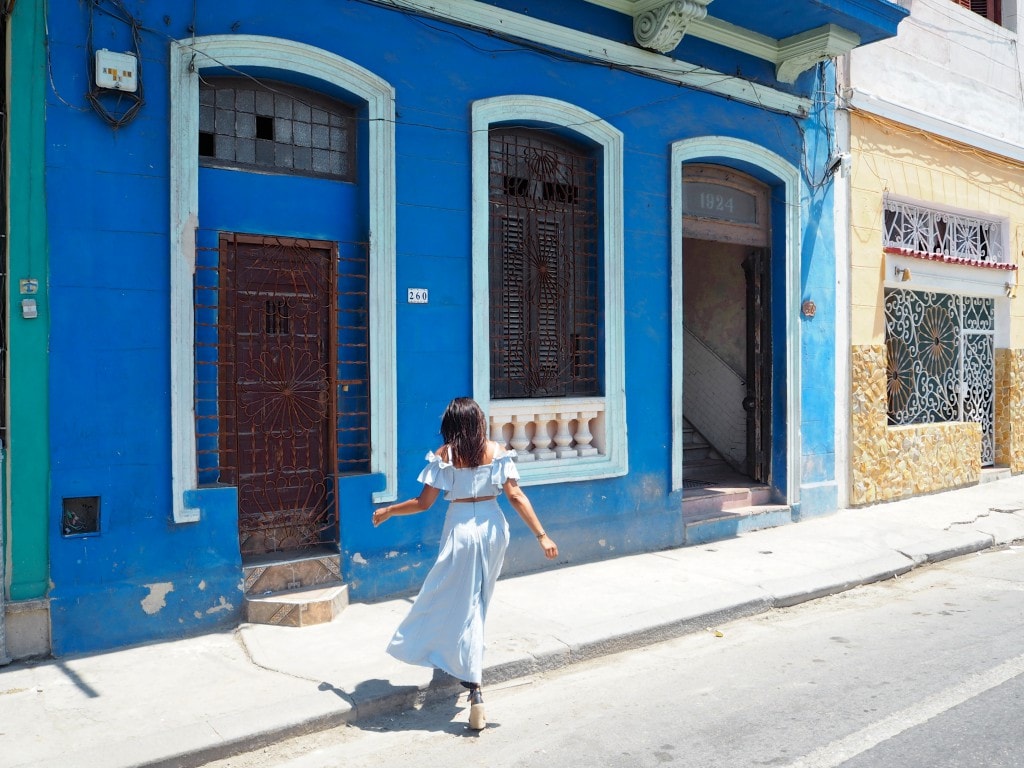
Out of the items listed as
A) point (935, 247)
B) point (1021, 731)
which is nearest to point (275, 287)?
point (1021, 731)

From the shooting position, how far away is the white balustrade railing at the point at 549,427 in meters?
7.12

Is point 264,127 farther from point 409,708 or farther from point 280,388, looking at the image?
point 409,708

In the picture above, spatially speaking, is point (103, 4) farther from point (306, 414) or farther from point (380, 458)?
point (380, 458)

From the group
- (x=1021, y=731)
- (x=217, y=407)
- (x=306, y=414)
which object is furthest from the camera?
(x=306, y=414)

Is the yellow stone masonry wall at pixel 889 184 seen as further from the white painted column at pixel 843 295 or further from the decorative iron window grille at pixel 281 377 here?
the decorative iron window grille at pixel 281 377

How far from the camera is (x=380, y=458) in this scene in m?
6.33

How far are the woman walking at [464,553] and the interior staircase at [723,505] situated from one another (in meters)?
4.05

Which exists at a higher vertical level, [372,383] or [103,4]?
[103,4]

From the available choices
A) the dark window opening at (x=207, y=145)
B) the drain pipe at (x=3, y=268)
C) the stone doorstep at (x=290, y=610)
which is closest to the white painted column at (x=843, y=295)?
the stone doorstep at (x=290, y=610)

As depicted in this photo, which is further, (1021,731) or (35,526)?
(35,526)

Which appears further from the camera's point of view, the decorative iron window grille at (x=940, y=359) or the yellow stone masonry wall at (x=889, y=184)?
the decorative iron window grille at (x=940, y=359)

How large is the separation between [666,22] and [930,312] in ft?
18.2

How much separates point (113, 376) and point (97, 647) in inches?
60.7

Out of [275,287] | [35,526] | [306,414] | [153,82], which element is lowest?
[35,526]
